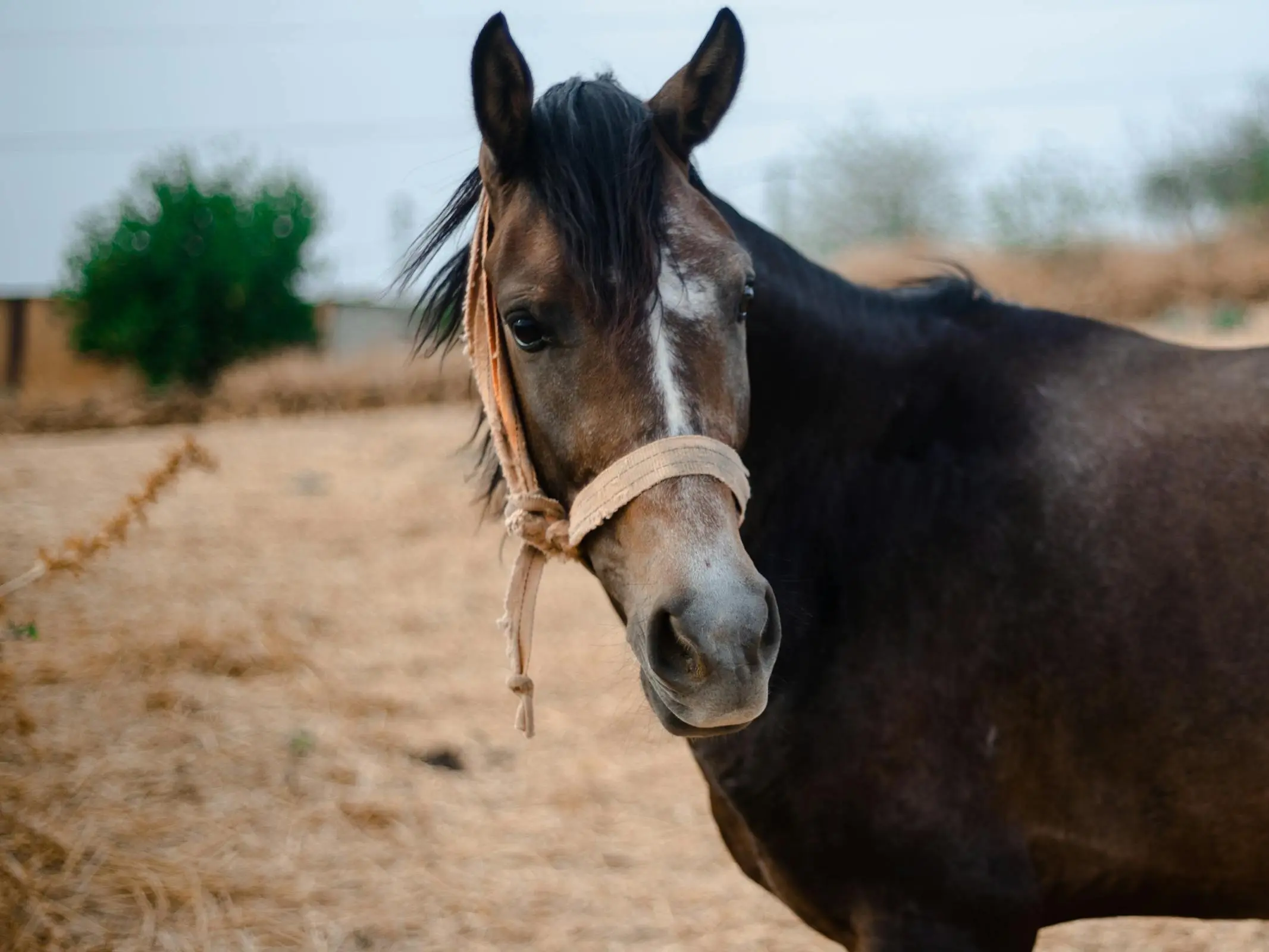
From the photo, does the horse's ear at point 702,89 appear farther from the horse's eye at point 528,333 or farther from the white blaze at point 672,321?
the horse's eye at point 528,333

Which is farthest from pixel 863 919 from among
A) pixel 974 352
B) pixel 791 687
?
pixel 974 352

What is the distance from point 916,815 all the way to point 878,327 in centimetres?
106

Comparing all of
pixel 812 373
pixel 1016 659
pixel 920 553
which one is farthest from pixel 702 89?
pixel 1016 659

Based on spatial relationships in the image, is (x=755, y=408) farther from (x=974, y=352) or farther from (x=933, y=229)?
(x=933, y=229)

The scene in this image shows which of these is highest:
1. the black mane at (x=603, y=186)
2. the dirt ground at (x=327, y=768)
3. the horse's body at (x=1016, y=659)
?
the black mane at (x=603, y=186)

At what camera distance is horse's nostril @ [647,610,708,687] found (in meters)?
1.62

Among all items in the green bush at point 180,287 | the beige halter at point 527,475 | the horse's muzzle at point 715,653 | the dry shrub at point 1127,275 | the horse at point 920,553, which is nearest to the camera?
the horse's muzzle at point 715,653

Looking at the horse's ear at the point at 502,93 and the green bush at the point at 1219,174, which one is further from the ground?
the green bush at the point at 1219,174

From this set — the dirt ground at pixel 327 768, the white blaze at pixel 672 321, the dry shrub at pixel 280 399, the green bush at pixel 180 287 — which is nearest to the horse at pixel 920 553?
the white blaze at pixel 672 321

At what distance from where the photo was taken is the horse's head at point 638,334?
162 cm

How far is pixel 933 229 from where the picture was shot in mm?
18000

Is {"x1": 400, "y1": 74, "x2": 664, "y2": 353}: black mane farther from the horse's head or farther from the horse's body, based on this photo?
the horse's body

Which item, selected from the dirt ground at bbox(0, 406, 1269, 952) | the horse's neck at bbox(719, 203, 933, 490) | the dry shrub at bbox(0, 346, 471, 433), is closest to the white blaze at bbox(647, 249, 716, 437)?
the horse's neck at bbox(719, 203, 933, 490)

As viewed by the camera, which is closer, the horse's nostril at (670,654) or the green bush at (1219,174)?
the horse's nostril at (670,654)
